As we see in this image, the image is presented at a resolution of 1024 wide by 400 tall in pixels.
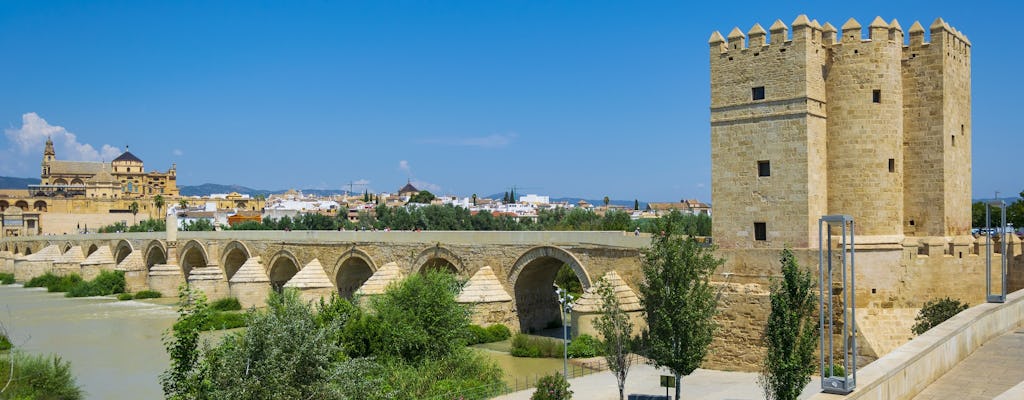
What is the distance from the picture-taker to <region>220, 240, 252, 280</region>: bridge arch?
38.6 meters

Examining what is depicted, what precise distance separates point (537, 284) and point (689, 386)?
32.5 ft

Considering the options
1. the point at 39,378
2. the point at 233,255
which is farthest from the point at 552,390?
the point at 233,255

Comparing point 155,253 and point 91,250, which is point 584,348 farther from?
point 91,250

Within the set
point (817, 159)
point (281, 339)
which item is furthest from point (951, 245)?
point (281, 339)

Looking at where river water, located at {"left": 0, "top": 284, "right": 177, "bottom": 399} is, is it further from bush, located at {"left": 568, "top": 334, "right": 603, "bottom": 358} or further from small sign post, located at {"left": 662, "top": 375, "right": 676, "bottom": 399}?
small sign post, located at {"left": 662, "top": 375, "right": 676, "bottom": 399}

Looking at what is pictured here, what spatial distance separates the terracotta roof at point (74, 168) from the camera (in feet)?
415

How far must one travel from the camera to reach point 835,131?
18406mm

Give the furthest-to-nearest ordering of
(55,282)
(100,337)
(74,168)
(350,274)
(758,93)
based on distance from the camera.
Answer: (74,168) → (55,282) → (350,274) → (100,337) → (758,93)

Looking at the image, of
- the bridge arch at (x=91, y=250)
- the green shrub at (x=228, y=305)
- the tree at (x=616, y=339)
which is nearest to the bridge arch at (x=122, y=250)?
the bridge arch at (x=91, y=250)

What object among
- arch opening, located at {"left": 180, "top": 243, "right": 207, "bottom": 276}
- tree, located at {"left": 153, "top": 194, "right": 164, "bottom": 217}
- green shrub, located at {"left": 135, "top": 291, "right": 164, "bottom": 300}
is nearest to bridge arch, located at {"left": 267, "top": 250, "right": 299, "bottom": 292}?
arch opening, located at {"left": 180, "top": 243, "right": 207, "bottom": 276}

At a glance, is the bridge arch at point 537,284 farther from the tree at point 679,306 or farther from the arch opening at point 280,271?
the arch opening at point 280,271

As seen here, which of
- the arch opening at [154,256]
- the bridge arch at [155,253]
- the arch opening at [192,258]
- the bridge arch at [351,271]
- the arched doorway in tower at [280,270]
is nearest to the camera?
the bridge arch at [351,271]

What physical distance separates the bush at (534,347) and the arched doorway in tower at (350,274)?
405 inches

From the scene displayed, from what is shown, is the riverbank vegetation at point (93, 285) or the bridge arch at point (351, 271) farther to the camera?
the riverbank vegetation at point (93, 285)
